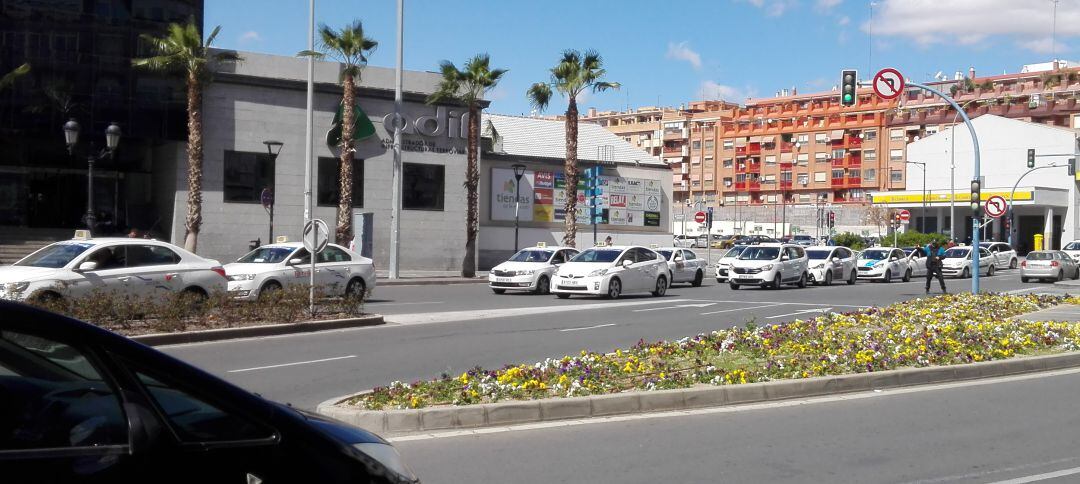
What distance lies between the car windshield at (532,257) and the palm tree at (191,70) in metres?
13.5

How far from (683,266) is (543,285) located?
7.39m

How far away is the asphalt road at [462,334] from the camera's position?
42.3 ft

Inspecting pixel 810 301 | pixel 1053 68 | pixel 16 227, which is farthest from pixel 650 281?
pixel 1053 68

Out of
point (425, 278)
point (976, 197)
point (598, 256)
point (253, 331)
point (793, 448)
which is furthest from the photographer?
point (425, 278)

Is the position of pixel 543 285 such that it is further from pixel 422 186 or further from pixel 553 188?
pixel 553 188

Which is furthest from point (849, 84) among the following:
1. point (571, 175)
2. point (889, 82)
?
point (571, 175)

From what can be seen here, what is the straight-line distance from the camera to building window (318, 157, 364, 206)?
43.2m

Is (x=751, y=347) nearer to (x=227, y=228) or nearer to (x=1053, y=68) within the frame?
(x=227, y=228)

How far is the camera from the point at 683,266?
36.5 meters

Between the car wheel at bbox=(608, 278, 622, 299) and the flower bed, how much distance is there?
10.2 meters

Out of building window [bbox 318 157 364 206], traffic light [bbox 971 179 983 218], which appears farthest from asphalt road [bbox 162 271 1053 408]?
building window [bbox 318 157 364 206]

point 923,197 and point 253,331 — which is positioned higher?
point 923,197

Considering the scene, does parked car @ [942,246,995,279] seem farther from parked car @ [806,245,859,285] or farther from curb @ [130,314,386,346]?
curb @ [130,314,386,346]

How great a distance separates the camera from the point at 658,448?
841 centimetres
